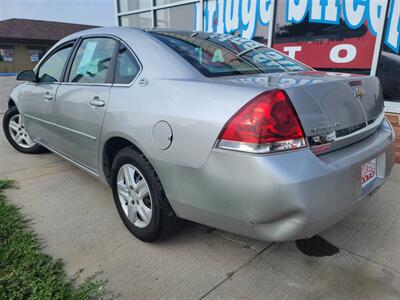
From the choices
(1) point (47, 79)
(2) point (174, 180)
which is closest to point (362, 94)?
(2) point (174, 180)

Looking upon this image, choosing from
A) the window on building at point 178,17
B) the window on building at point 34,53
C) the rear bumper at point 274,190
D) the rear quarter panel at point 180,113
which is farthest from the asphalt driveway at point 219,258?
the window on building at point 34,53

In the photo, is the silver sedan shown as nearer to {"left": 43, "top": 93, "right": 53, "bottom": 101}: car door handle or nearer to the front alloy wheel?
{"left": 43, "top": 93, "right": 53, "bottom": 101}: car door handle

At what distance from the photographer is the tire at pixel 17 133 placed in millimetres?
4324

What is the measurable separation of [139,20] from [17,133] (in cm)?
439

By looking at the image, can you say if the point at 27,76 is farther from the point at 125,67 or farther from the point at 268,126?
the point at 268,126

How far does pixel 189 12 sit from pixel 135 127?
5.07 metres

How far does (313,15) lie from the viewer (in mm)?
4551

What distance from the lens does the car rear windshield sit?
210 centimetres

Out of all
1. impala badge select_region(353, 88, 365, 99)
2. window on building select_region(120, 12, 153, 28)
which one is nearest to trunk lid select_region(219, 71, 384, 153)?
impala badge select_region(353, 88, 365, 99)

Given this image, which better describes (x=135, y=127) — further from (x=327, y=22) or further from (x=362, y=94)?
(x=327, y=22)

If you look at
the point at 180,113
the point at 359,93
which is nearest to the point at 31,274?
the point at 180,113

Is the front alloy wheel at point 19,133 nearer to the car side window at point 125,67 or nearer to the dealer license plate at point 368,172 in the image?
the car side window at point 125,67

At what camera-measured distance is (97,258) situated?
217 cm

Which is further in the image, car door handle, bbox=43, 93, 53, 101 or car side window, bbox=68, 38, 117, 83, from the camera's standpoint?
car door handle, bbox=43, 93, 53, 101
